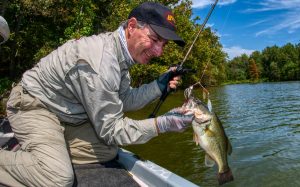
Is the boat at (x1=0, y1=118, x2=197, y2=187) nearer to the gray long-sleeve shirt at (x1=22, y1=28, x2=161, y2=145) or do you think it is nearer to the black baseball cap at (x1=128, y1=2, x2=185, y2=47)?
the gray long-sleeve shirt at (x1=22, y1=28, x2=161, y2=145)

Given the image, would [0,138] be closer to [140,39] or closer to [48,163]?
[48,163]

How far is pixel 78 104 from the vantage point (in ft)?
11.9

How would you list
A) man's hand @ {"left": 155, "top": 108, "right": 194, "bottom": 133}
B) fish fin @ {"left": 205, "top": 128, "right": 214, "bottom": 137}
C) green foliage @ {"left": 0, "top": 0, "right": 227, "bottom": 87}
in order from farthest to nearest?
green foliage @ {"left": 0, "top": 0, "right": 227, "bottom": 87}
fish fin @ {"left": 205, "top": 128, "right": 214, "bottom": 137}
man's hand @ {"left": 155, "top": 108, "right": 194, "bottom": 133}

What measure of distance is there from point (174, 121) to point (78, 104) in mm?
993

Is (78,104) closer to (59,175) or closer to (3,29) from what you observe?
(59,175)

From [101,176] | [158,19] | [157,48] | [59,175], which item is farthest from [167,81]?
[59,175]

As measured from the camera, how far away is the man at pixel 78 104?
328cm

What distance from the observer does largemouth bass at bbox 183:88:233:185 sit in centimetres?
354

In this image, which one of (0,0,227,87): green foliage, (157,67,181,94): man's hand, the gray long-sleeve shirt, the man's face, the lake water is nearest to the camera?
the gray long-sleeve shirt

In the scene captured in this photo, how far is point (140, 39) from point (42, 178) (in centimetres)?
158

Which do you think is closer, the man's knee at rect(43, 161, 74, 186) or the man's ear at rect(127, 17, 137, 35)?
the man's knee at rect(43, 161, 74, 186)

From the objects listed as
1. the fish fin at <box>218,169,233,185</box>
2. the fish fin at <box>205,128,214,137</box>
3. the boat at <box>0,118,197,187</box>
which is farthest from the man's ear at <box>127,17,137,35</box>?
the fish fin at <box>218,169,233,185</box>

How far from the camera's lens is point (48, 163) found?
3328 millimetres

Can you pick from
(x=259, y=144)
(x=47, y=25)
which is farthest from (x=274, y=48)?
(x=259, y=144)
